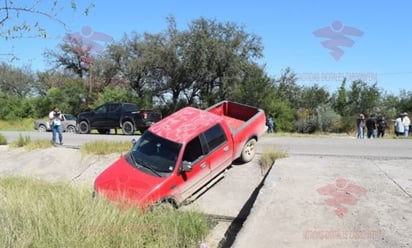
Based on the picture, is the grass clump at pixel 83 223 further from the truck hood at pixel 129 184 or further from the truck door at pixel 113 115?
the truck door at pixel 113 115

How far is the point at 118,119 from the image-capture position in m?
26.5

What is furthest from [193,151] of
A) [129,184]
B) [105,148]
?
[105,148]

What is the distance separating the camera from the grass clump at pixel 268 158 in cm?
1270

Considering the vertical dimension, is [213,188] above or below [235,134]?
below

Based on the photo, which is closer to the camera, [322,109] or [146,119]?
[146,119]

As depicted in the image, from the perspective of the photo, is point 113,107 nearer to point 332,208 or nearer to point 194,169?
point 194,169

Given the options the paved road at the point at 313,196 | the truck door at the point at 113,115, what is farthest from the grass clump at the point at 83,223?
the truck door at the point at 113,115

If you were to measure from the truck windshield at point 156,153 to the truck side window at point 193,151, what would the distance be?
0.25 meters

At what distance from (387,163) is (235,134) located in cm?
403

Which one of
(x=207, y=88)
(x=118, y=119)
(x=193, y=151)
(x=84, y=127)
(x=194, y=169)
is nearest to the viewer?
(x=194, y=169)

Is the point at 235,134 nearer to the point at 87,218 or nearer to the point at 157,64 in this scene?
the point at 87,218

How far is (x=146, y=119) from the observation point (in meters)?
25.7

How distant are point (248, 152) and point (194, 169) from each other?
289 cm

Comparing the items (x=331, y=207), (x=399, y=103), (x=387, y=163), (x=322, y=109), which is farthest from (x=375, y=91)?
(x=331, y=207)
